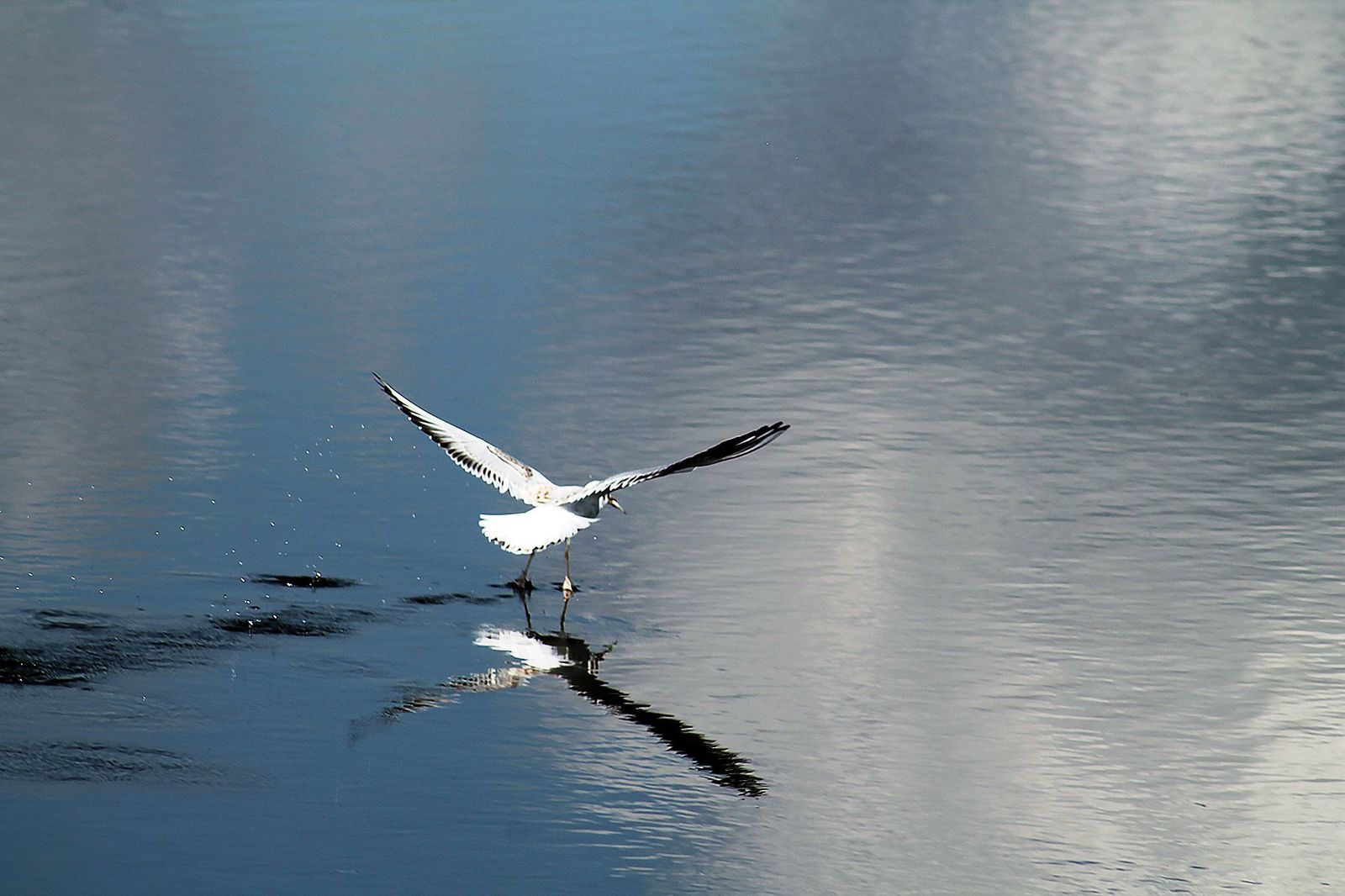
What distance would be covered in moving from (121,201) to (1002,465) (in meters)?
13.4

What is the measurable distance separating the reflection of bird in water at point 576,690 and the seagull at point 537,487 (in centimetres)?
64

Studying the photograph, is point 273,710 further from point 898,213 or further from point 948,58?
point 948,58

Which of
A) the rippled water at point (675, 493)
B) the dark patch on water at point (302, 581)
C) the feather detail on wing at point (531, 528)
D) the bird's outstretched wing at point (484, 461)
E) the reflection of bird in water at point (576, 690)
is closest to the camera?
the rippled water at point (675, 493)

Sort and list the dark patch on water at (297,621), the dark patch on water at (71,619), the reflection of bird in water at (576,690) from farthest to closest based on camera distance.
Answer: the dark patch on water at (297,621) < the dark patch on water at (71,619) < the reflection of bird in water at (576,690)

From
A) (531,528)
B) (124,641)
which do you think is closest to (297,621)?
(124,641)

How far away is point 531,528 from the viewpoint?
47.0ft

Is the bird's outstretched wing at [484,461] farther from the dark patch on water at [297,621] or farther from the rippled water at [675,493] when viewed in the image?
the dark patch on water at [297,621]

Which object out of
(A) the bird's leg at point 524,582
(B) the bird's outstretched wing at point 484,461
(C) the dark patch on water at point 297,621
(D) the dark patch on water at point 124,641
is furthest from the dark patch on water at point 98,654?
(B) the bird's outstretched wing at point 484,461

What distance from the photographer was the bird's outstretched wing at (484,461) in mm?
15250

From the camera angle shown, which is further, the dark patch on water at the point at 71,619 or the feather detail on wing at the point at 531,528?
the feather detail on wing at the point at 531,528

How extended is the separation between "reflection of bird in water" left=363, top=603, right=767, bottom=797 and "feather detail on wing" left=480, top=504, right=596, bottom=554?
1.82 ft

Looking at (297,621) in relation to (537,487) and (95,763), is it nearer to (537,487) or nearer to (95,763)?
(537,487)

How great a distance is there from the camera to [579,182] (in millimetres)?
28031

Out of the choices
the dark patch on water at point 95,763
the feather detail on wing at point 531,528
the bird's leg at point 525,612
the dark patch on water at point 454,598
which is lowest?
the dark patch on water at point 95,763
